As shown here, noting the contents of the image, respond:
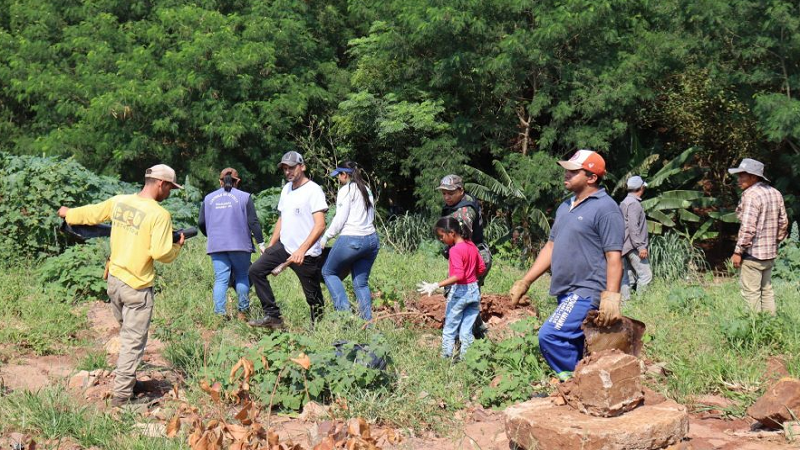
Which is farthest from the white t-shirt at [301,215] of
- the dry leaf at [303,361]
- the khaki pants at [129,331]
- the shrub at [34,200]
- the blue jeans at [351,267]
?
the shrub at [34,200]

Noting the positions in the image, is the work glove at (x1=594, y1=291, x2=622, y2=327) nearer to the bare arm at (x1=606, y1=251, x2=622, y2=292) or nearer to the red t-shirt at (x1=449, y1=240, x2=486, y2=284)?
the bare arm at (x1=606, y1=251, x2=622, y2=292)

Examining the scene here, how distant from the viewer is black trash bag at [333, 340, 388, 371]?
570 cm

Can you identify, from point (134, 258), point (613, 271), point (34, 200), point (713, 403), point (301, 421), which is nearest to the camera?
point (613, 271)

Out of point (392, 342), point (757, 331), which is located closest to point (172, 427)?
point (392, 342)

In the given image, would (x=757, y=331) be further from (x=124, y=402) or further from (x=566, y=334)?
(x=124, y=402)

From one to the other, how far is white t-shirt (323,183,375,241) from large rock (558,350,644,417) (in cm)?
294

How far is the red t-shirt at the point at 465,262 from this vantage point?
6.61 metres

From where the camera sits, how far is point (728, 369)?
6180 mm

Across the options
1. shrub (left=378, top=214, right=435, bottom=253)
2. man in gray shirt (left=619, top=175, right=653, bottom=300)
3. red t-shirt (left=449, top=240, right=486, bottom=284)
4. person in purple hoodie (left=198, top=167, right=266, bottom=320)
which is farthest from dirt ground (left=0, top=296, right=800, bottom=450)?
shrub (left=378, top=214, right=435, bottom=253)

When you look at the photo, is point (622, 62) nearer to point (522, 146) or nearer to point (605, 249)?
point (522, 146)

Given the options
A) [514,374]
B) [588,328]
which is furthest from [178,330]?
[588,328]

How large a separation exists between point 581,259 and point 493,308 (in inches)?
144

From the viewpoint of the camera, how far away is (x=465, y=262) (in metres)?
6.66

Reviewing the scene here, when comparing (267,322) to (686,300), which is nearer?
(267,322)
